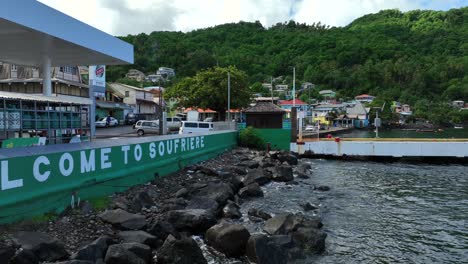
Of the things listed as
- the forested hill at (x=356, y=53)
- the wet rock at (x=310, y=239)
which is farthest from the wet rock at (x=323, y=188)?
the forested hill at (x=356, y=53)

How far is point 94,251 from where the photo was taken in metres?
8.23

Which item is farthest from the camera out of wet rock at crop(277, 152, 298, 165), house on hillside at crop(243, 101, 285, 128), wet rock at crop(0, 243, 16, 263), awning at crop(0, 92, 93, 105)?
house on hillside at crop(243, 101, 285, 128)

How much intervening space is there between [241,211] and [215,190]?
149cm

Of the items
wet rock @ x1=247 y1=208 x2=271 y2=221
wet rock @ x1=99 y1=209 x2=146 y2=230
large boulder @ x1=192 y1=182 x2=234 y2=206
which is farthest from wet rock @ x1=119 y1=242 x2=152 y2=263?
large boulder @ x1=192 y1=182 x2=234 y2=206

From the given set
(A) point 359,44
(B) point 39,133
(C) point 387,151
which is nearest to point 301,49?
(A) point 359,44

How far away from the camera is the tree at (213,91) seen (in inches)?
2079

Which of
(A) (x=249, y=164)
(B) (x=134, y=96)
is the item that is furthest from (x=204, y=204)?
(B) (x=134, y=96)

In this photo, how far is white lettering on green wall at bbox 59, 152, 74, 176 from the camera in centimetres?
1112

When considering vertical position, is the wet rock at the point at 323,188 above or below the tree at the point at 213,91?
below

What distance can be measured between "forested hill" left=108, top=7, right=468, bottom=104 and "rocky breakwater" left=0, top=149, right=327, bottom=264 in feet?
386

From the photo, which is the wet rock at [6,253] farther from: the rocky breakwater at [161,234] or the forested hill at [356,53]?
the forested hill at [356,53]

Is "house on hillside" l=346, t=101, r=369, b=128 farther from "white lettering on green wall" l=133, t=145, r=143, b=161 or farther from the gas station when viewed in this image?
"white lettering on green wall" l=133, t=145, r=143, b=161

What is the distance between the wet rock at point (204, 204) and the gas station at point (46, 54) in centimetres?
747

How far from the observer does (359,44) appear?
154m
